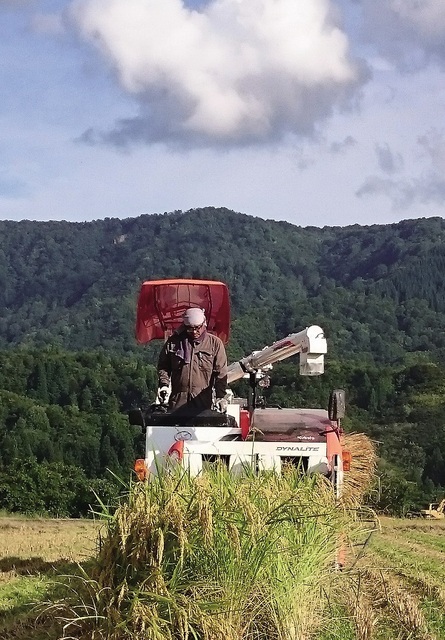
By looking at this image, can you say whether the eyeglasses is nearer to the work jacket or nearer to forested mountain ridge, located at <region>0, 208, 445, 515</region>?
the work jacket

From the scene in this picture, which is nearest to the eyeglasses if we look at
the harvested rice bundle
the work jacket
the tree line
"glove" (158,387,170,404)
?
the work jacket

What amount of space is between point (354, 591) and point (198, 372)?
382 cm

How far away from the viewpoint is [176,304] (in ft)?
42.8

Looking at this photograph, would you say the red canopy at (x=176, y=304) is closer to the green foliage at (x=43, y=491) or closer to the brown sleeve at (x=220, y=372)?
the brown sleeve at (x=220, y=372)

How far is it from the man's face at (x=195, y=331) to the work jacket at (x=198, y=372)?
0.17 feet

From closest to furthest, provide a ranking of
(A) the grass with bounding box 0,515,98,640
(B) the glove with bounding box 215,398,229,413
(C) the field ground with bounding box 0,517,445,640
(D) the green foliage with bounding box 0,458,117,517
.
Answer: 1. (C) the field ground with bounding box 0,517,445,640
2. (A) the grass with bounding box 0,515,98,640
3. (B) the glove with bounding box 215,398,229,413
4. (D) the green foliage with bounding box 0,458,117,517

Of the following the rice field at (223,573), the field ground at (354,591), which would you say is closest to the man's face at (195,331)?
the field ground at (354,591)

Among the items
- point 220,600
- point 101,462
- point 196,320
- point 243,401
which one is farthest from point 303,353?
point 101,462

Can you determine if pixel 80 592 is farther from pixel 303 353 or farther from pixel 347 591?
pixel 303 353

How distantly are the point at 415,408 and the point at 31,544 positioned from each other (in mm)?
69441

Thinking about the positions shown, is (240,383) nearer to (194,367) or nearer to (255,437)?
(194,367)

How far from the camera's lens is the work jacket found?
1041 cm

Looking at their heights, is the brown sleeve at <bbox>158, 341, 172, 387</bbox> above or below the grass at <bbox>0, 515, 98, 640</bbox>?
above

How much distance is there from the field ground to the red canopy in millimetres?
3007
